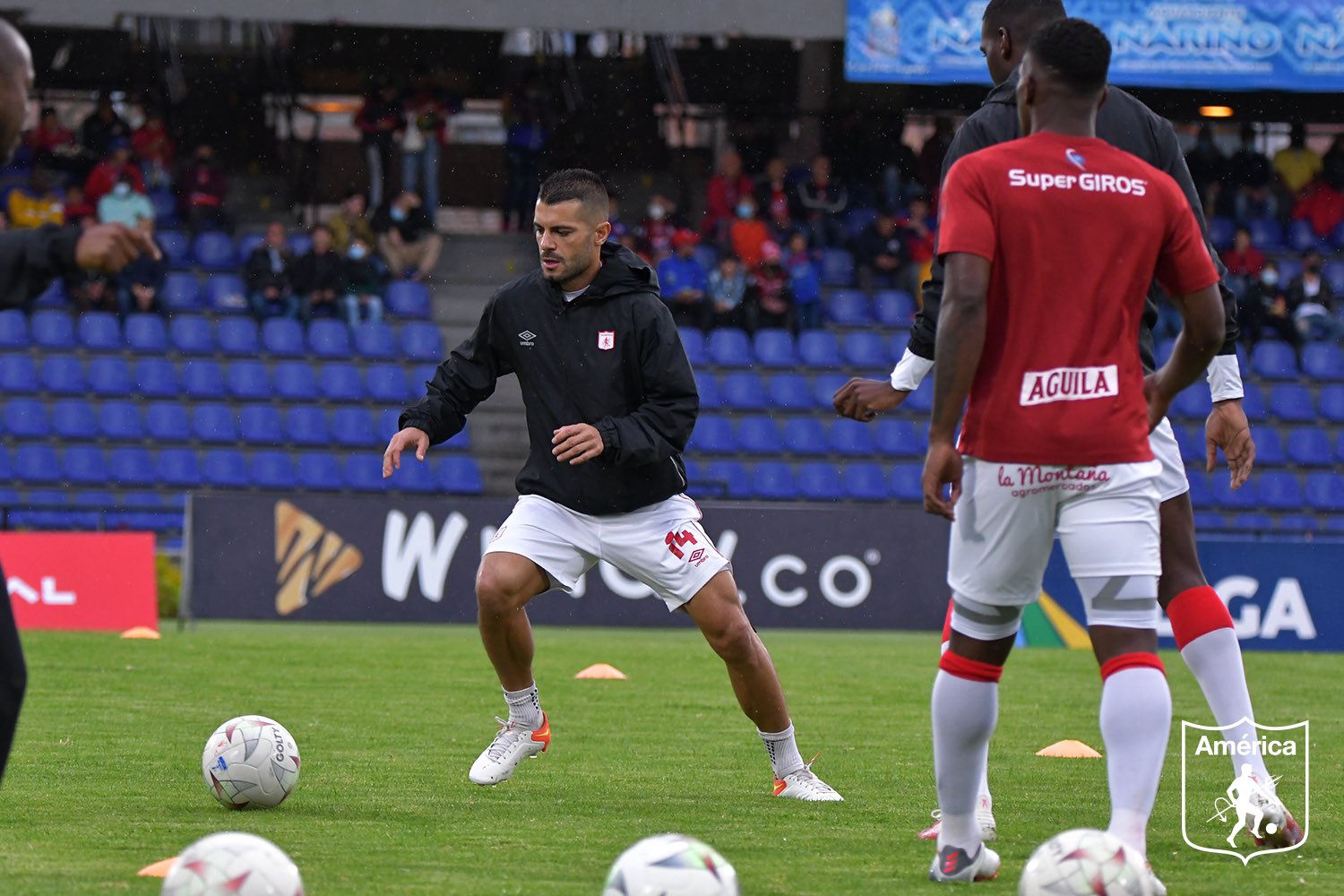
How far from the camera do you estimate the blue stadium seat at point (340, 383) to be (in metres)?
20.5

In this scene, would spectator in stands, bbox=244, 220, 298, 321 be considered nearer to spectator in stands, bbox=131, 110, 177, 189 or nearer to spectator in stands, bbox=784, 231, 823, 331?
spectator in stands, bbox=131, 110, 177, 189

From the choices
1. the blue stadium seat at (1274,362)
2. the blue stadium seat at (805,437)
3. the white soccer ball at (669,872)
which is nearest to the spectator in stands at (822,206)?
the blue stadium seat at (805,437)

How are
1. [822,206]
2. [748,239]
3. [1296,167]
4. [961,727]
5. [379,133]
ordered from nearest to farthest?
[961,727] → [748,239] → [379,133] → [822,206] → [1296,167]

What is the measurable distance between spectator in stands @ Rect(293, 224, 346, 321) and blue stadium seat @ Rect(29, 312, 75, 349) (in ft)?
8.48

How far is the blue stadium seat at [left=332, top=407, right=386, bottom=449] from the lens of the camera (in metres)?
20.1

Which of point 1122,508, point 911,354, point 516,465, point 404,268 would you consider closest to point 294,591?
point 516,465

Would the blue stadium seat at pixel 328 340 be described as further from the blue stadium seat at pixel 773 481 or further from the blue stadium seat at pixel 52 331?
the blue stadium seat at pixel 773 481

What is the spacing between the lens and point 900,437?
68.4ft

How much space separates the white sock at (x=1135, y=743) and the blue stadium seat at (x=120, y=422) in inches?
665

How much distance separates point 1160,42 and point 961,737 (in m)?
17.3

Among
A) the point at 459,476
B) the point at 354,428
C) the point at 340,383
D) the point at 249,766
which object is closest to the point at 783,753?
the point at 249,766

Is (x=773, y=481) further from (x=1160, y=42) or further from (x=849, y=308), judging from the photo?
(x=1160, y=42)

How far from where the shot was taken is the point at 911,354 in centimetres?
525

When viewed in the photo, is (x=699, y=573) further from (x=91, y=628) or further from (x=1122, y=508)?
(x=91, y=628)
